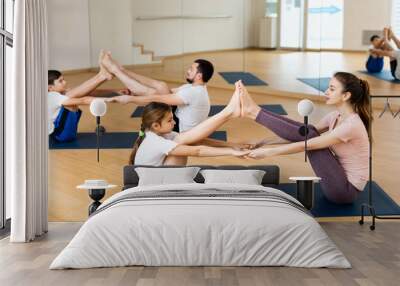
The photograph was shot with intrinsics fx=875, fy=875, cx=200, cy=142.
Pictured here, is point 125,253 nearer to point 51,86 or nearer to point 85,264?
point 85,264

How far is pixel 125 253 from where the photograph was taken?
674cm

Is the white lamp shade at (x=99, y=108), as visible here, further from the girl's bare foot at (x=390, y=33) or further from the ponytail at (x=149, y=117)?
the girl's bare foot at (x=390, y=33)

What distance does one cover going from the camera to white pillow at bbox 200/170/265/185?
8.42 metres

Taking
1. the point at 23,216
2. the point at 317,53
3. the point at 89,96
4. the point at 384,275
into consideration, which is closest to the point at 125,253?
the point at 23,216

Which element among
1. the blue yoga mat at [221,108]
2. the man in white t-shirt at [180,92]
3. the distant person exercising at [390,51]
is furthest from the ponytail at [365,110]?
the man in white t-shirt at [180,92]

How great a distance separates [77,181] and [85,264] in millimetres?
2301

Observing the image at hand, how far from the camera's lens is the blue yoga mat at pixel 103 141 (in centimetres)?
889

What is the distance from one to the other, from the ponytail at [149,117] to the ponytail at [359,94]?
1.79 metres

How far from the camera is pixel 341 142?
856cm

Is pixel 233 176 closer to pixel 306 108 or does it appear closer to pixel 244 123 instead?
pixel 244 123

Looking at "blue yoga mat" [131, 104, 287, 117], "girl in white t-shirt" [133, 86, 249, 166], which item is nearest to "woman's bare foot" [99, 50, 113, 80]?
"blue yoga mat" [131, 104, 287, 117]

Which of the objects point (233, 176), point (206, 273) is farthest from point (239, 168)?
point (206, 273)

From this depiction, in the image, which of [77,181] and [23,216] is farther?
[77,181]

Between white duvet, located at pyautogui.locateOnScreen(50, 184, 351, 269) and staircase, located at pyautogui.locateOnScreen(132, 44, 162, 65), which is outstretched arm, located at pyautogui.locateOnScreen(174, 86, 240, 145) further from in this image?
white duvet, located at pyautogui.locateOnScreen(50, 184, 351, 269)
